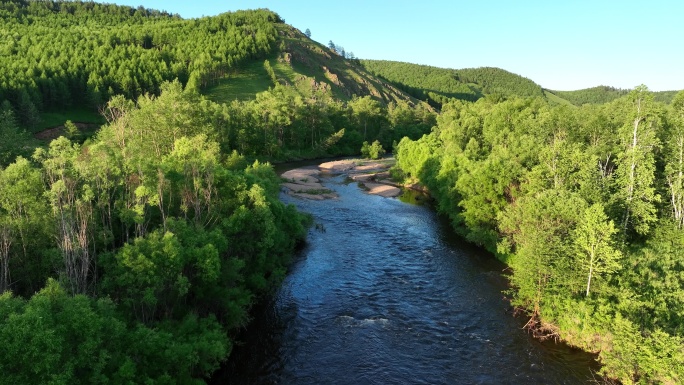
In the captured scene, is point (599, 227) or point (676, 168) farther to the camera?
point (676, 168)

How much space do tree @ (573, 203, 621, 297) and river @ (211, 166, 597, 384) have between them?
7.68 metres

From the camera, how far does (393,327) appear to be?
128 feet

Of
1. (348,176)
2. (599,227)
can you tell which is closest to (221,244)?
(599,227)

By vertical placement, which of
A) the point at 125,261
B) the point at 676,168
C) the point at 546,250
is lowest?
the point at 546,250

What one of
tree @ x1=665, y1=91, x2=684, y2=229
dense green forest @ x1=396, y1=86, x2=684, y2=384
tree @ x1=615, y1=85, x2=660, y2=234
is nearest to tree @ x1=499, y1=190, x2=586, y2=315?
dense green forest @ x1=396, y1=86, x2=684, y2=384

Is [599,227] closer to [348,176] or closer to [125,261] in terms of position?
[125,261]

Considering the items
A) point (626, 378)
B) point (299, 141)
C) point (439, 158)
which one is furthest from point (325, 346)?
point (299, 141)

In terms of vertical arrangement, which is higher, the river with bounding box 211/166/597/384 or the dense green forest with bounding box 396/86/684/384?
the dense green forest with bounding box 396/86/684/384

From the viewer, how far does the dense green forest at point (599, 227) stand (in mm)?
29922

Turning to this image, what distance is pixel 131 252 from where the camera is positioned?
2711cm

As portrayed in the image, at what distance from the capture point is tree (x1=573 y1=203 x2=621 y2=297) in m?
33.5

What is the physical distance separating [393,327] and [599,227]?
20.1 m

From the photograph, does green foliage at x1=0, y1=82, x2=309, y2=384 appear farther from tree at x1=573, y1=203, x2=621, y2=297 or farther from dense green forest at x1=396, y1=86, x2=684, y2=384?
tree at x1=573, y1=203, x2=621, y2=297

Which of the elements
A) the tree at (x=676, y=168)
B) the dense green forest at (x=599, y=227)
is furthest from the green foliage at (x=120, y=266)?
the tree at (x=676, y=168)
